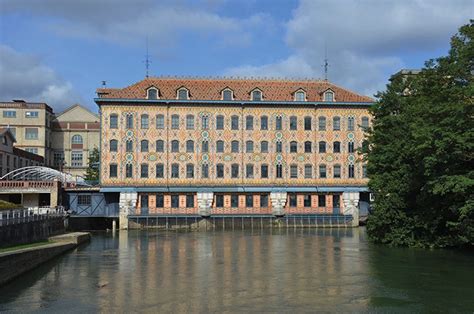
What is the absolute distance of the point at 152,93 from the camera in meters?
69.2

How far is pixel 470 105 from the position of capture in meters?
34.3

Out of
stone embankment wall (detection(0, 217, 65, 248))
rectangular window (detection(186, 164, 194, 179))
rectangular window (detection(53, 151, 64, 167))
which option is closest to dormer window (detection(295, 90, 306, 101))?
rectangular window (detection(186, 164, 194, 179))

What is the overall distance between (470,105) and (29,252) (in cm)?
2501

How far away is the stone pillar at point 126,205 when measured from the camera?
2656 inches

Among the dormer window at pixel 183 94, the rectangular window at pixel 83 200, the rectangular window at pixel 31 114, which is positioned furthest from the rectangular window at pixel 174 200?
the rectangular window at pixel 31 114

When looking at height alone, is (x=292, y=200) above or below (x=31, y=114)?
below

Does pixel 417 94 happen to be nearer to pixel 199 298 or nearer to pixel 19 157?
pixel 199 298

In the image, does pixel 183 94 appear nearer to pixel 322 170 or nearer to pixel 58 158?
pixel 322 170

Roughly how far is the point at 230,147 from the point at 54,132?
47.0 metres

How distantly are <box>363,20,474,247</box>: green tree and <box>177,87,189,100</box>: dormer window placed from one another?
24.8 metres

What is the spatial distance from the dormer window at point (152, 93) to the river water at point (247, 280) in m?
25.3

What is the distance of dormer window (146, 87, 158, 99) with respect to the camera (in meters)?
69.1

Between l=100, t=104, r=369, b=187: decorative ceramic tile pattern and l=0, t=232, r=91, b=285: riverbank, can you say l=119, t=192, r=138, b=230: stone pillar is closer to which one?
l=100, t=104, r=369, b=187: decorative ceramic tile pattern

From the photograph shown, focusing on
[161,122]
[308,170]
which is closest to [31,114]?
[161,122]
